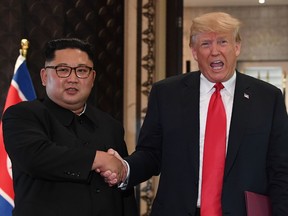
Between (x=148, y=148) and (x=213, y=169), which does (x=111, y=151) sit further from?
(x=213, y=169)

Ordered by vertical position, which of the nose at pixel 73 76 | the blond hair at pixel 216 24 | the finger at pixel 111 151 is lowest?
the finger at pixel 111 151

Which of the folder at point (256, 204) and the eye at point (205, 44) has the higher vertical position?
the eye at point (205, 44)

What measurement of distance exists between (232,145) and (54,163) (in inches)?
24.4

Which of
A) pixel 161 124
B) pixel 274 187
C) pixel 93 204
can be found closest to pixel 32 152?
pixel 93 204

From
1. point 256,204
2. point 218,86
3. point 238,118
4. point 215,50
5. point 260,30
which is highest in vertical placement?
point 260,30

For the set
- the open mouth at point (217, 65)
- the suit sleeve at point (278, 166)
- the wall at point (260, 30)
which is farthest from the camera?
the wall at point (260, 30)

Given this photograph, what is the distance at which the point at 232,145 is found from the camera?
204 cm

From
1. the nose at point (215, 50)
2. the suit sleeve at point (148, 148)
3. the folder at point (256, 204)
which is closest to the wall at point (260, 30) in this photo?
the suit sleeve at point (148, 148)

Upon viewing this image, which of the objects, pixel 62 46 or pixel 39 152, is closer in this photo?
pixel 39 152

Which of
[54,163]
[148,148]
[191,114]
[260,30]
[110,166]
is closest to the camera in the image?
[54,163]

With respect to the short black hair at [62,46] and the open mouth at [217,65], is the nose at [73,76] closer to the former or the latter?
the short black hair at [62,46]

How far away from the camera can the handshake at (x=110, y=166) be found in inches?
78.3

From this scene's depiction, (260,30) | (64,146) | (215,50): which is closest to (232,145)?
(215,50)

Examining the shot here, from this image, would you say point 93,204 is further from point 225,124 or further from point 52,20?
point 52,20
